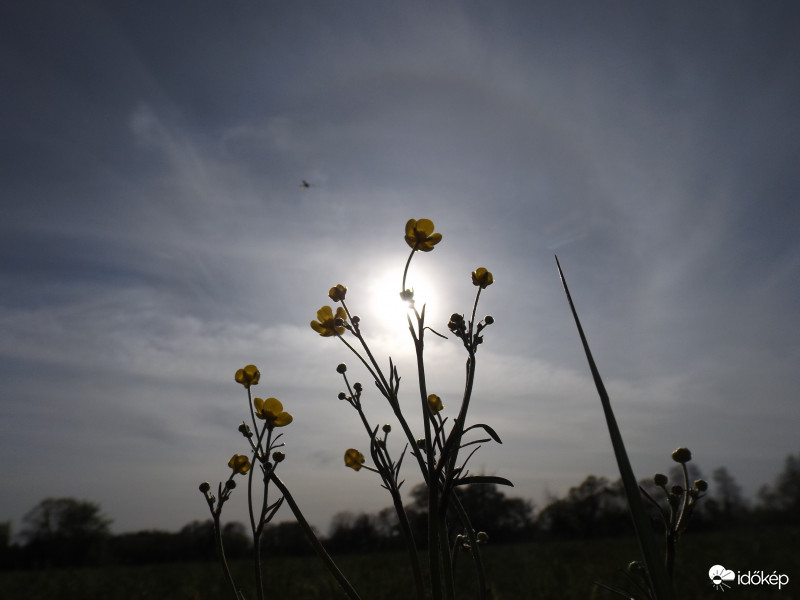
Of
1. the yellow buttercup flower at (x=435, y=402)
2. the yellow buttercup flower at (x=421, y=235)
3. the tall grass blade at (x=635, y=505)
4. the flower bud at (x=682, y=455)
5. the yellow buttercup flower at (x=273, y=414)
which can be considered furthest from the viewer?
the yellow buttercup flower at (x=421, y=235)

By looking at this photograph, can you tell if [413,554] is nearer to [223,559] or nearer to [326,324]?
[223,559]

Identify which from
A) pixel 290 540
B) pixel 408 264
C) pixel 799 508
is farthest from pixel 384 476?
pixel 799 508

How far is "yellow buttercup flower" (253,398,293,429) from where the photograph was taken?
136 centimetres

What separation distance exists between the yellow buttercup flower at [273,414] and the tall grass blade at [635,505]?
0.99m

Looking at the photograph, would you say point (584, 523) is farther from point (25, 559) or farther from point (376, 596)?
point (25, 559)

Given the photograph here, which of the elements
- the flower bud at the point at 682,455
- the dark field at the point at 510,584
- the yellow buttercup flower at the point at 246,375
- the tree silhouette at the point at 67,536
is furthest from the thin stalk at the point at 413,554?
the tree silhouette at the point at 67,536

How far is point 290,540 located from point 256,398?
15672 millimetres

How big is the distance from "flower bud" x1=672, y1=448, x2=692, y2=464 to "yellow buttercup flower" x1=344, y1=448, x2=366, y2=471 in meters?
0.84

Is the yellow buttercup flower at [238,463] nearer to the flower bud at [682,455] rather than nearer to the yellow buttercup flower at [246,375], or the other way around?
the yellow buttercup flower at [246,375]

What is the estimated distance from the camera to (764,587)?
208 inches

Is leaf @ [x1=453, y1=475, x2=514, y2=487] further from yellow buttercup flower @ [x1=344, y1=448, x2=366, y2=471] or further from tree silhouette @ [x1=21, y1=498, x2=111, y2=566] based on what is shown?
tree silhouette @ [x1=21, y1=498, x2=111, y2=566]

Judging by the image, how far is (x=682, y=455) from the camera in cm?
125

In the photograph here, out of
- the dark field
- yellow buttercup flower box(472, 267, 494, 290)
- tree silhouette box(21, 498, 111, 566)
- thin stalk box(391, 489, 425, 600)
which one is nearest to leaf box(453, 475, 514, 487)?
thin stalk box(391, 489, 425, 600)

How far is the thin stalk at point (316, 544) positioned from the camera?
0.96 metres
